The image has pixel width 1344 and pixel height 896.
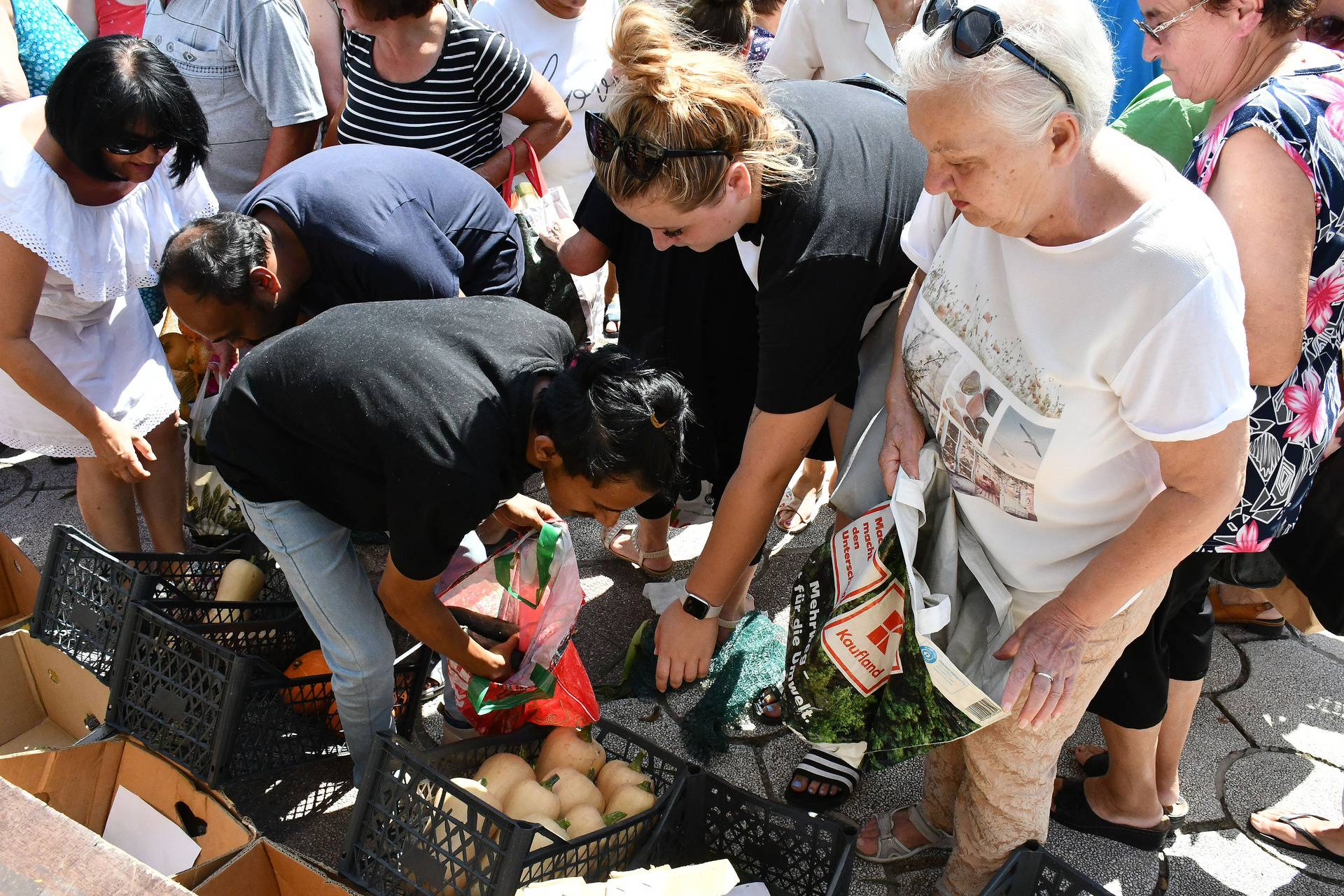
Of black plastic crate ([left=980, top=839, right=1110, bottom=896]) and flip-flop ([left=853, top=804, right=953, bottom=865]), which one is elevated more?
black plastic crate ([left=980, top=839, right=1110, bottom=896])

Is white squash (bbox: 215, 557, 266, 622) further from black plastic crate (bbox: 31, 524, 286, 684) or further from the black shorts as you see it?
the black shorts

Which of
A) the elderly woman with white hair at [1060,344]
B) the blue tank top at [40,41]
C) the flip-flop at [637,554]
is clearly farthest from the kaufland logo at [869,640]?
the blue tank top at [40,41]

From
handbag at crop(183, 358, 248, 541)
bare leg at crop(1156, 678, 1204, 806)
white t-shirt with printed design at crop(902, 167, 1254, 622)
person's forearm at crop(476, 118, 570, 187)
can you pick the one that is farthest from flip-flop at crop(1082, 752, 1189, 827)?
handbag at crop(183, 358, 248, 541)

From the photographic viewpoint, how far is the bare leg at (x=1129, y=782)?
2074mm

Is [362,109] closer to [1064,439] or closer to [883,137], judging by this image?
[883,137]

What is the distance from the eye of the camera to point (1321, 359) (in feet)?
5.58

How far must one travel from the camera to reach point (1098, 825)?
2.21 m

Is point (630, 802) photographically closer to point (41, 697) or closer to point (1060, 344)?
point (1060, 344)

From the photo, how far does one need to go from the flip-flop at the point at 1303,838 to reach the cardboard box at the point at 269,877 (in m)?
1.97

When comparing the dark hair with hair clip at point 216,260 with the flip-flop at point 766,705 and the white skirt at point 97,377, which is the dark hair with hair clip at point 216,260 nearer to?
the white skirt at point 97,377

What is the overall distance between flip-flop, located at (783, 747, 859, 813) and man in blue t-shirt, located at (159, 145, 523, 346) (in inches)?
55.4

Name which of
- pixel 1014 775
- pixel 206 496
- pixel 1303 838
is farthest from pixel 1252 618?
pixel 206 496

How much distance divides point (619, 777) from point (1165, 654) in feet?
3.71

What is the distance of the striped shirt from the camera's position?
2.91 m
